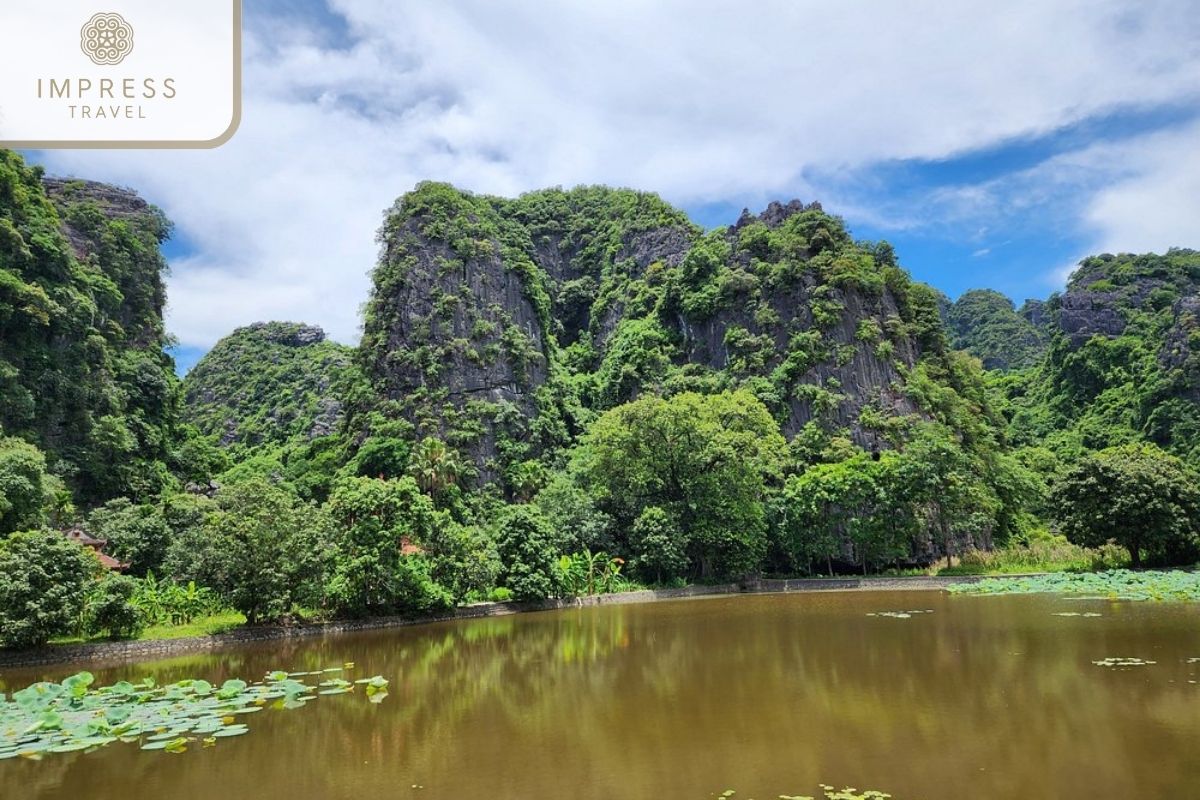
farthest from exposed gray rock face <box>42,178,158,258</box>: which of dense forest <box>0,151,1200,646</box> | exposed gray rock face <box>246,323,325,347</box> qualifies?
exposed gray rock face <box>246,323,325,347</box>

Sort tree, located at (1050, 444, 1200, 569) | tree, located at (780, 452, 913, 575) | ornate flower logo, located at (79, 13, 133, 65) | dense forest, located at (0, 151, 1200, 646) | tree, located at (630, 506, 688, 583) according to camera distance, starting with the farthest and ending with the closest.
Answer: tree, located at (780, 452, 913, 575), tree, located at (630, 506, 688, 583), tree, located at (1050, 444, 1200, 569), dense forest, located at (0, 151, 1200, 646), ornate flower logo, located at (79, 13, 133, 65)

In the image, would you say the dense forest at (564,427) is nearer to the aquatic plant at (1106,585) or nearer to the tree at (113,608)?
the tree at (113,608)

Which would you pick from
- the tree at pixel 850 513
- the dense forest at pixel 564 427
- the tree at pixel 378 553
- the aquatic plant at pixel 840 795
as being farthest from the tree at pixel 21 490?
the tree at pixel 850 513

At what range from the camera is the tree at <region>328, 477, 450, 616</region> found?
80.5ft

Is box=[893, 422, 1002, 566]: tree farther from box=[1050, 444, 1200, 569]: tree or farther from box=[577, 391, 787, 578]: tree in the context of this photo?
box=[577, 391, 787, 578]: tree

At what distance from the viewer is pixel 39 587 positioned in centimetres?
1772

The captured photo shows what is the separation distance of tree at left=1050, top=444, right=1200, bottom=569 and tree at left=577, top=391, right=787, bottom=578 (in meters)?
13.9

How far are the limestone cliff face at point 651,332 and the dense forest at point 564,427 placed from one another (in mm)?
230

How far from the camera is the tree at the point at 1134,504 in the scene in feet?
94.9

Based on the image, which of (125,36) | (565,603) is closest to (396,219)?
(565,603)

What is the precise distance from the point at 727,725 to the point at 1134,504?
27676 mm

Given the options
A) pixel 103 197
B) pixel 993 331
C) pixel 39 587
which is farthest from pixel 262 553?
pixel 993 331

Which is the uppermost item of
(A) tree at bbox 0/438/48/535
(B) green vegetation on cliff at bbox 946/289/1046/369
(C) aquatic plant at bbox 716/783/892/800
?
(B) green vegetation on cliff at bbox 946/289/1046/369

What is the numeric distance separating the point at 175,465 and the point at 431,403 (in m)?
16.7
